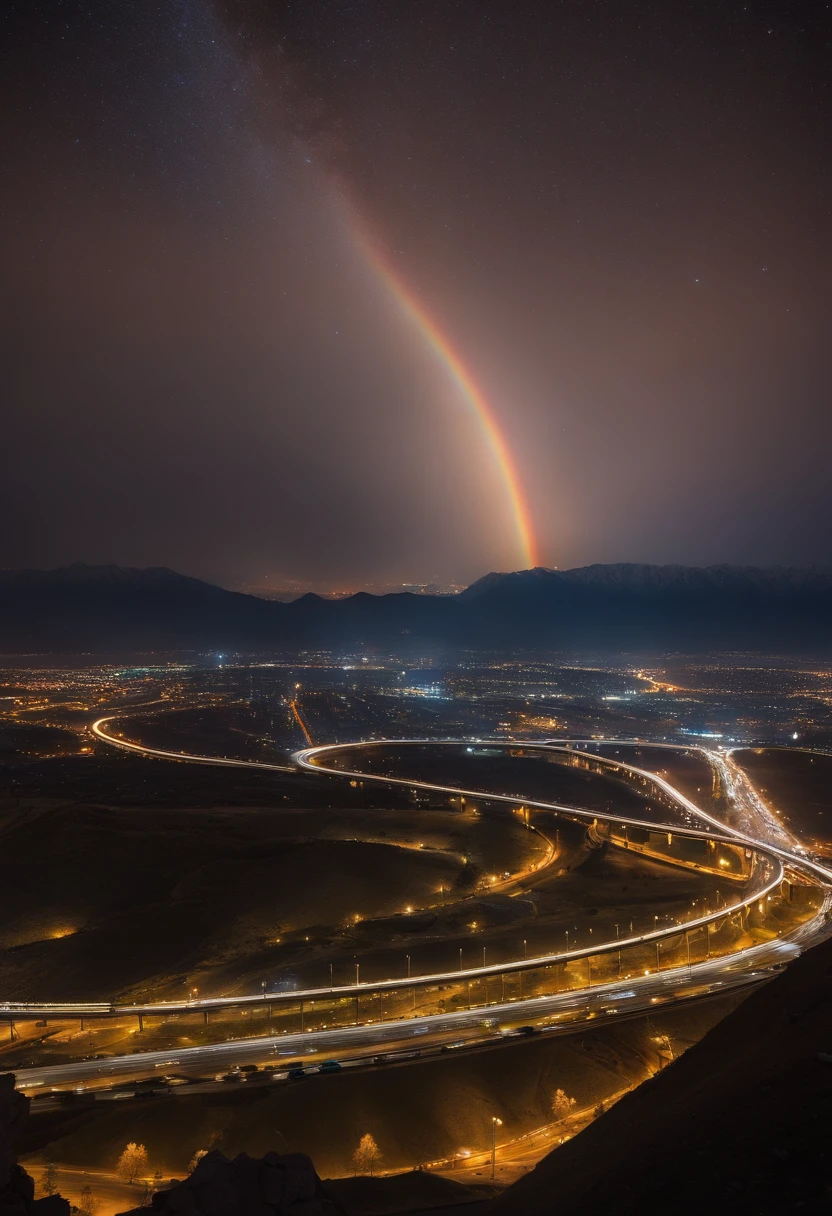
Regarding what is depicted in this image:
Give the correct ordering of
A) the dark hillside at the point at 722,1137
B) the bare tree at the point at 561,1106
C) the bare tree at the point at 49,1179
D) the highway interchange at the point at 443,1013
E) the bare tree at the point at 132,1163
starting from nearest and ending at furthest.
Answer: the dark hillside at the point at 722,1137 → the bare tree at the point at 49,1179 → the bare tree at the point at 132,1163 → the bare tree at the point at 561,1106 → the highway interchange at the point at 443,1013

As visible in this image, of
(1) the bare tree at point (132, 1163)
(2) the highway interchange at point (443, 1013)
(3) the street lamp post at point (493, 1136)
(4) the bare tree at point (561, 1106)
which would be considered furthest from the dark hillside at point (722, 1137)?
(1) the bare tree at point (132, 1163)

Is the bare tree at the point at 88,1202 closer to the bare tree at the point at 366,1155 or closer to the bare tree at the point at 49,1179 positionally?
the bare tree at the point at 49,1179

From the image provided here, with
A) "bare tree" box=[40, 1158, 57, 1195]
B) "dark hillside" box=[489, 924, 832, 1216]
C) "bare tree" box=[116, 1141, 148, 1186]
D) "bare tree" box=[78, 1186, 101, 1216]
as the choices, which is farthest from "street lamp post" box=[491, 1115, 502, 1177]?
"bare tree" box=[40, 1158, 57, 1195]

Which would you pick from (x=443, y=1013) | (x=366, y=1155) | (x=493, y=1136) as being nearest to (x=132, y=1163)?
(x=366, y=1155)

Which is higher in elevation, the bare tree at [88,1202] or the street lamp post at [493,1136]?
the bare tree at [88,1202]

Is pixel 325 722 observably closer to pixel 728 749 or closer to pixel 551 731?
pixel 551 731

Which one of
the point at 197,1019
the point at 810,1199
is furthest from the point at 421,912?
the point at 810,1199

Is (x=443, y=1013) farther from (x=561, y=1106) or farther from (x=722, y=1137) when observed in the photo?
(x=722, y=1137)

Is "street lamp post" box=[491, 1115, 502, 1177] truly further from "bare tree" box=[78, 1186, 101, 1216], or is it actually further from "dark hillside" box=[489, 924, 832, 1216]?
"bare tree" box=[78, 1186, 101, 1216]
